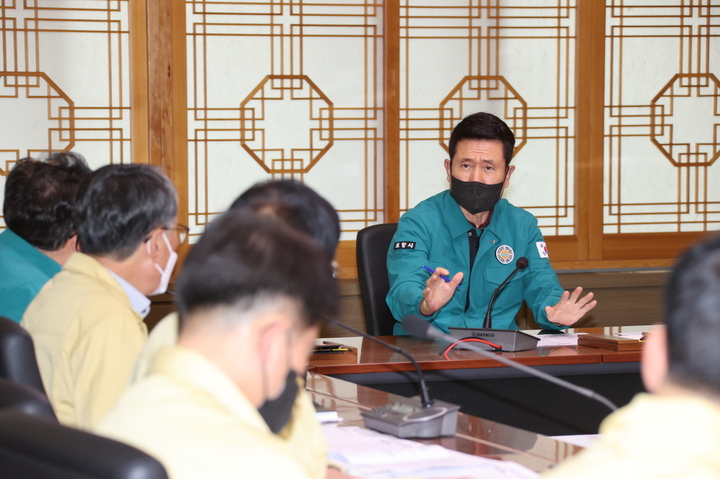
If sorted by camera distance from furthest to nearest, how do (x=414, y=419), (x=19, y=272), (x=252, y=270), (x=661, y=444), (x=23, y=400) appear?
(x=19, y=272), (x=414, y=419), (x=23, y=400), (x=252, y=270), (x=661, y=444)

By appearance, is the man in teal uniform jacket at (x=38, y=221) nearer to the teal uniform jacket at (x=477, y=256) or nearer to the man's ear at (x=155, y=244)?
the man's ear at (x=155, y=244)

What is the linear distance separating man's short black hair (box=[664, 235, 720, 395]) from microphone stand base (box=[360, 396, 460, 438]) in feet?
2.64

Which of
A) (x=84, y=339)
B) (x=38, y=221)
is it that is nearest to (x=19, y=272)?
(x=38, y=221)

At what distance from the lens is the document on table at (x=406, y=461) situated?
132cm

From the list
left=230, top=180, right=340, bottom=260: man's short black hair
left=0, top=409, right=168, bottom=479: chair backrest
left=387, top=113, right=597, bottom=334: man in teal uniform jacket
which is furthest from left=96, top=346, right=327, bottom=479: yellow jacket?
left=387, top=113, right=597, bottom=334: man in teal uniform jacket

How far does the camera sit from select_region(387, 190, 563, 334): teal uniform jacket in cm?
286

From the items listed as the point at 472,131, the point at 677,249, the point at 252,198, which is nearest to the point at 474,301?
the point at 472,131

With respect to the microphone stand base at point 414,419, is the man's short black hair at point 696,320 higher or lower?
higher

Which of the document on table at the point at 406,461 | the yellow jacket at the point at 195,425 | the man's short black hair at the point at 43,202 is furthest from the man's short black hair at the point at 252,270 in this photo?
the man's short black hair at the point at 43,202

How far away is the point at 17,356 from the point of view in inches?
51.9

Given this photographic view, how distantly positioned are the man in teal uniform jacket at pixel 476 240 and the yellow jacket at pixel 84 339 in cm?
141

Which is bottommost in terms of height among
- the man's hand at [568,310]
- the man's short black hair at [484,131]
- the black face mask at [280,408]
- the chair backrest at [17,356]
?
the man's hand at [568,310]

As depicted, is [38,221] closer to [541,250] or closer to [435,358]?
[435,358]

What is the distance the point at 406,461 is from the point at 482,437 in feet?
0.80
